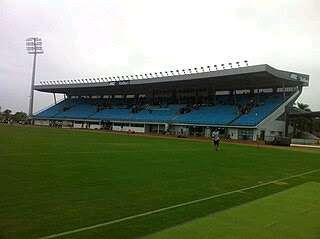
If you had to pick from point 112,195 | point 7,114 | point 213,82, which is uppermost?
point 213,82

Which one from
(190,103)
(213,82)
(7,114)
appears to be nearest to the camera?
(213,82)

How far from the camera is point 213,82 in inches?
2645

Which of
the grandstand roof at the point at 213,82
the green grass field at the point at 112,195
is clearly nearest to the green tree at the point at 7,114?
the grandstand roof at the point at 213,82

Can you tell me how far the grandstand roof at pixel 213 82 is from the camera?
56.5 m

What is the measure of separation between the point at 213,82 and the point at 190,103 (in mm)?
9439

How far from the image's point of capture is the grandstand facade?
58.1 m

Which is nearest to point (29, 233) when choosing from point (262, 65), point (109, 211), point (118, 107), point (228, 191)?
point (109, 211)

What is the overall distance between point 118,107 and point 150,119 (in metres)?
16.4

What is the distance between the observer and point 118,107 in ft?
286

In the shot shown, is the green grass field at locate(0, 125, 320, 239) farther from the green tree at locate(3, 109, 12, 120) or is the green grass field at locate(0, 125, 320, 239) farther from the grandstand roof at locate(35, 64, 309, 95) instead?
the green tree at locate(3, 109, 12, 120)

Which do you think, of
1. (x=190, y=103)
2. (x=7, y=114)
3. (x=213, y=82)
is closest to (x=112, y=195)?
(x=213, y=82)

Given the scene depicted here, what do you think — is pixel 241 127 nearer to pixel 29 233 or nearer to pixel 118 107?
pixel 118 107

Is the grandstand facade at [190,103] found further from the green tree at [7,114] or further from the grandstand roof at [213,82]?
the green tree at [7,114]

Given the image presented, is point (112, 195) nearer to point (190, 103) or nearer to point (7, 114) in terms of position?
point (190, 103)
